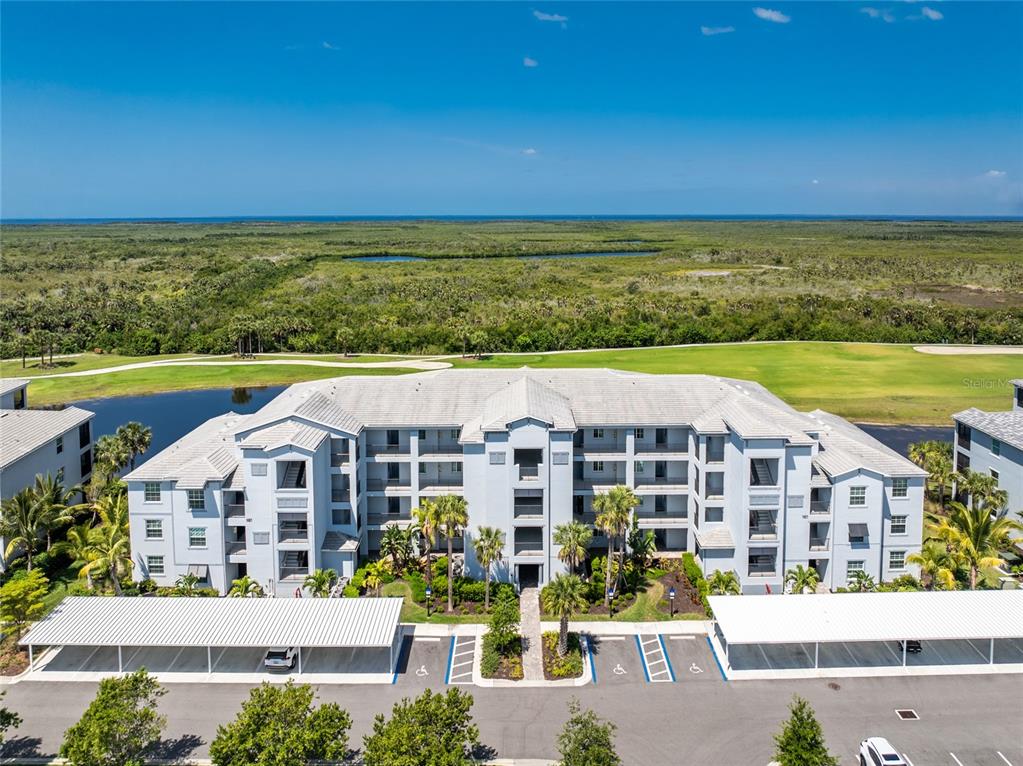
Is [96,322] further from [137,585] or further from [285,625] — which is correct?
[285,625]

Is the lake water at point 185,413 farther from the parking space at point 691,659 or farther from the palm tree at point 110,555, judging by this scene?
the parking space at point 691,659

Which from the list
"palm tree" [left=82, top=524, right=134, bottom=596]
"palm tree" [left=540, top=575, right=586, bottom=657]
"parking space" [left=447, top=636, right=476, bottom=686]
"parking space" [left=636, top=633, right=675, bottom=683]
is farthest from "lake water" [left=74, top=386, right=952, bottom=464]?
"palm tree" [left=540, top=575, right=586, bottom=657]

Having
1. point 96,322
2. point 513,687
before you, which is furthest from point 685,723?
point 96,322

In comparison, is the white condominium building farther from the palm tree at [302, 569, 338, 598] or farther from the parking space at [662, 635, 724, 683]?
the parking space at [662, 635, 724, 683]

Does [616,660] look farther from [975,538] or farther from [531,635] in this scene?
[975,538]

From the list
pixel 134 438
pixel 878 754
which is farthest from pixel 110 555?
pixel 878 754

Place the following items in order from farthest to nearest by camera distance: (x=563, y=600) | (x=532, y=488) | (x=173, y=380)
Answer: (x=173, y=380)
(x=532, y=488)
(x=563, y=600)
